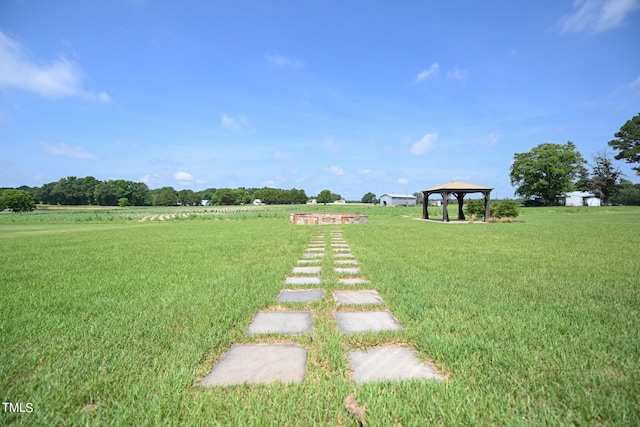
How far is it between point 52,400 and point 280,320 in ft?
5.42

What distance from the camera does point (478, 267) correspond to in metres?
4.83

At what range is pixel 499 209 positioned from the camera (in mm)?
18281

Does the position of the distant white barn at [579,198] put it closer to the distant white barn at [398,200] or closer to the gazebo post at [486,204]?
the distant white barn at [398,200]

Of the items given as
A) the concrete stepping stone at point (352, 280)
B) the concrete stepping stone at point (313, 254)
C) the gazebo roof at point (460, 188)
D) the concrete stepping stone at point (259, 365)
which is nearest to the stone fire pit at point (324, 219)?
the gazebo roof at point (460, 188)

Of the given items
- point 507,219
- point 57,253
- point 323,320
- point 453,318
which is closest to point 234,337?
point 323,320

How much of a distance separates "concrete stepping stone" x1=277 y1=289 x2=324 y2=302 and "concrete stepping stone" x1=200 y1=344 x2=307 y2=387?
Answer: 1.13 metres

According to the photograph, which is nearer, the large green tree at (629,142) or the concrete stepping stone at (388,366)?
the concrete stepping stone at (388,366)

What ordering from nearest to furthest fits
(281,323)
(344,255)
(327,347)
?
(327,347) < (281,323) < (344,255)

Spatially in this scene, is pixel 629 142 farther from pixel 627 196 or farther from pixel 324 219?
pixel 324 219

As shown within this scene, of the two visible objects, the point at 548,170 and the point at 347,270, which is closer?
the point at 347,270

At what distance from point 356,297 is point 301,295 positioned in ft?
2.34

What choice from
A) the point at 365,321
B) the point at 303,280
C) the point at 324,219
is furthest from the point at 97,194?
the point at 365,321

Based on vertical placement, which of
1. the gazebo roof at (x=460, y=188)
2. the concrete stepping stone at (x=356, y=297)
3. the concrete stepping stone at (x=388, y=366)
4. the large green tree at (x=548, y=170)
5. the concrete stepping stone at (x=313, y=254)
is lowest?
the concrete stepping stone at (x=313, y=254)

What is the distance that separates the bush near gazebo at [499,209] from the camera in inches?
706
